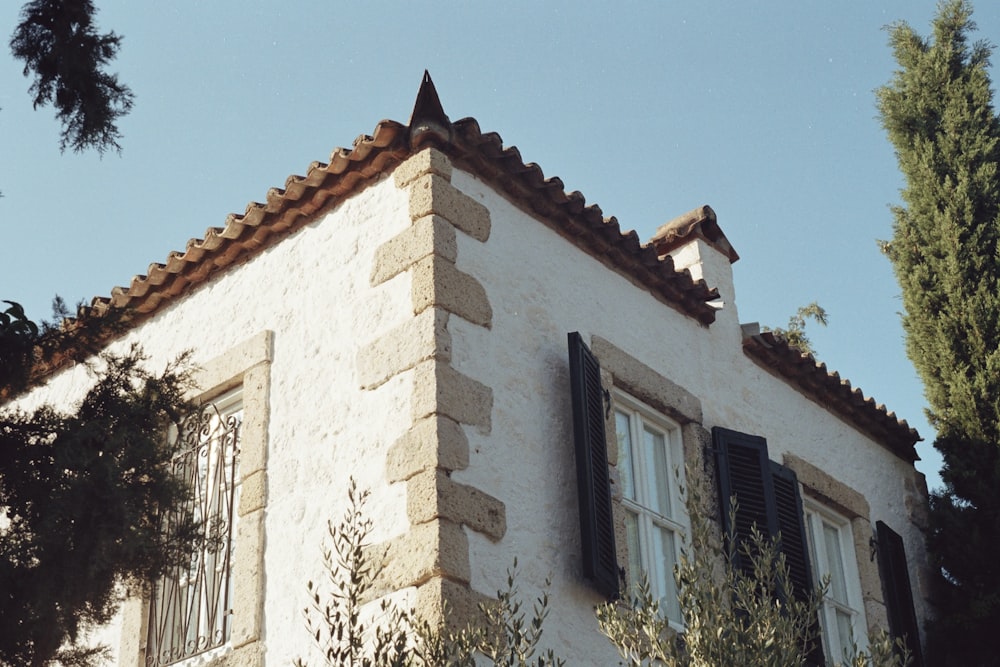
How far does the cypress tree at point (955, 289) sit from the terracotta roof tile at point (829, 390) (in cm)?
33

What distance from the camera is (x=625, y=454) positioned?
303 inches

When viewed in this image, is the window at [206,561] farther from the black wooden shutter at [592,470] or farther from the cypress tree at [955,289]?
the cypress tree at [955,289]

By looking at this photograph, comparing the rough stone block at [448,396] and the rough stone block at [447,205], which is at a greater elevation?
the rough stone block at [447,205]

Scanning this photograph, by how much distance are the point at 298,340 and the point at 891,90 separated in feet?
20.5

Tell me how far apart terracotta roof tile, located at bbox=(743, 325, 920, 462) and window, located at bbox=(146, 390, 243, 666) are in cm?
358

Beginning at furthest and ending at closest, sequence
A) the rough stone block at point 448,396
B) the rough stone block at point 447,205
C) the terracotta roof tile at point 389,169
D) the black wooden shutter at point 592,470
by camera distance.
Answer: the terracotta roof tile at point 389,169, the rough stone block at point 447,205, the black wooden shutter at point 592,470, the rough stone block at point 448,396

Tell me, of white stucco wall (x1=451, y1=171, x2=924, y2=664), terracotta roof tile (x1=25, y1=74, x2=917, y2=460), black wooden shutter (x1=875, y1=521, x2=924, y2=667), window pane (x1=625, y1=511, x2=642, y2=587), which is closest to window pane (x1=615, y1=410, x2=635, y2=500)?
window pane (x1=625, y1=511, x2=642, y2=587)

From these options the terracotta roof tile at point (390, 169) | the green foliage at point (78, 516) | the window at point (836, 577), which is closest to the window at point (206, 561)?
the terracotta roof tile at point (390, 169)

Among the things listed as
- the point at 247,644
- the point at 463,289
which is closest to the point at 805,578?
the point at 463,289

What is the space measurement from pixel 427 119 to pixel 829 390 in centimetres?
401

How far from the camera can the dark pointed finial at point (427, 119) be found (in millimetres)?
7266

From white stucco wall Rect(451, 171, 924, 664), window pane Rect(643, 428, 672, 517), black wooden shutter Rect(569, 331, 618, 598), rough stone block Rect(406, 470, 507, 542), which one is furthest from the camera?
window pane Rect(643, 428, 672, 517)

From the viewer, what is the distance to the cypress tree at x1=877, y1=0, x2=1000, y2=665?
962cm

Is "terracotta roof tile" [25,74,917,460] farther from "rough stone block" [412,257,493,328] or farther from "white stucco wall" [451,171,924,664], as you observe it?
"rough stone block" [412,257,493,328]
